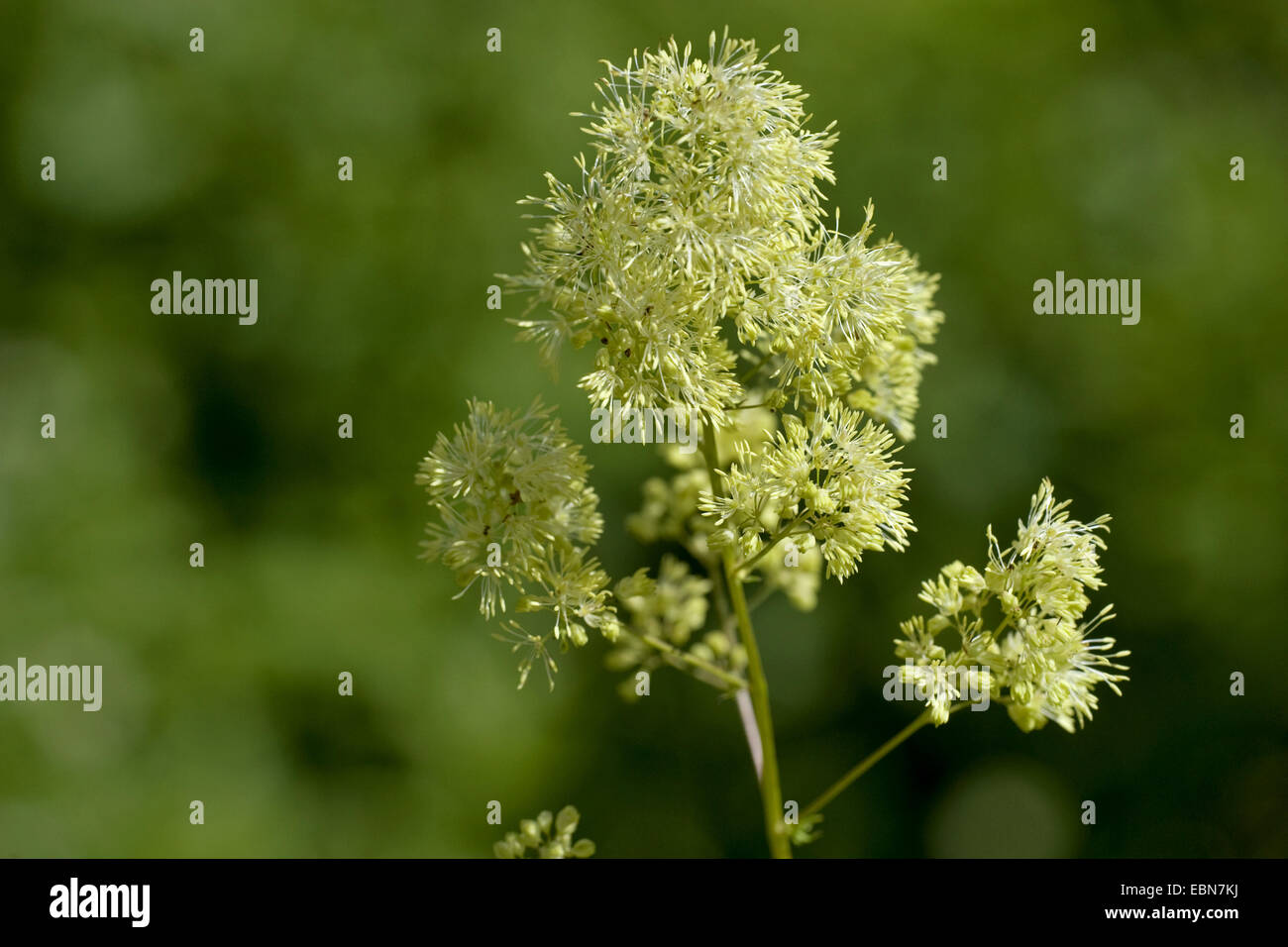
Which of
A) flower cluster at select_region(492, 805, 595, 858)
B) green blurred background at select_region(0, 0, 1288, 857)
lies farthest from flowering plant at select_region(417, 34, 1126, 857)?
green blurred background at select_region(0, 0, 1288, 857)

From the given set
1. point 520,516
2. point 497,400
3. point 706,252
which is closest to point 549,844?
point 520,516

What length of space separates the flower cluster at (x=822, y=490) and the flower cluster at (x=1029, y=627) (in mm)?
224

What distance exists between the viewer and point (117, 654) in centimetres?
528

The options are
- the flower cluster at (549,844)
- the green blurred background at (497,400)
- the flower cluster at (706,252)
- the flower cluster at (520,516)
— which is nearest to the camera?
the flower cluster at (706,252)

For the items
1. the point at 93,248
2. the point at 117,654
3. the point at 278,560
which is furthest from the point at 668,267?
the point at 93,248

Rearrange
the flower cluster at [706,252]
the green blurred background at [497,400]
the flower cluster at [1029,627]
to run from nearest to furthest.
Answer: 1. the flower cluster at [706,252]
2. the flower cluster at [1029,627]
3. the green blurred background at [497,400]

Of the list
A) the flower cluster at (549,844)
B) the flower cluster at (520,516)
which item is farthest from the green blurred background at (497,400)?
the flower cluster at (520,516)

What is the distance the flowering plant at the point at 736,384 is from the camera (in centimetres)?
186

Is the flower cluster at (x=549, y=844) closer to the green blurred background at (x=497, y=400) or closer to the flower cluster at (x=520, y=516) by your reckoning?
the flower cluster at (x=520, y=516)

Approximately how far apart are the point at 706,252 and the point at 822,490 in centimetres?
48

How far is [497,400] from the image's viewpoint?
17.3 feet

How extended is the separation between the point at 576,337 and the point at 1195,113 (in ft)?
16.1

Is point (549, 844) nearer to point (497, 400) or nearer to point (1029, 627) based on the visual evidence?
point (1029, 627)

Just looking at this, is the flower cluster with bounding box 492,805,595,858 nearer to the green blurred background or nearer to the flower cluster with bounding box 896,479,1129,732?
the flower cluster with bounding box 896,479,1129,732
